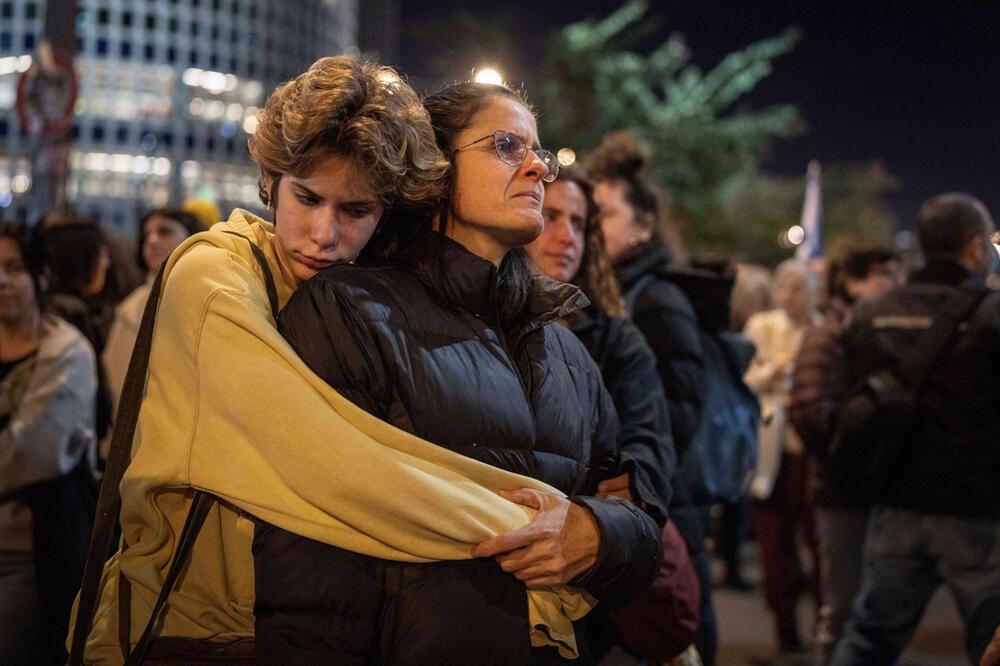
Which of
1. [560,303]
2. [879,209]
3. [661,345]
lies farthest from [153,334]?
[879,209]

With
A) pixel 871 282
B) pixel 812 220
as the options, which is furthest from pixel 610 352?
pixel 812 220

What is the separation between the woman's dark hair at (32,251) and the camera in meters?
4.28

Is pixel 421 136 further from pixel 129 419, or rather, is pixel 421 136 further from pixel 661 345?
pixel 661 345

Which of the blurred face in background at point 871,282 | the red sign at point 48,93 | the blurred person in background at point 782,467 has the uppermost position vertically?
the red sign at point 48,93

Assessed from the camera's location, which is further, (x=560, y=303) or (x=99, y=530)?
(x=560, y=303)

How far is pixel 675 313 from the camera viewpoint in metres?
4.34

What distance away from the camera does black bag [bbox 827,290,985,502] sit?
4.66 m

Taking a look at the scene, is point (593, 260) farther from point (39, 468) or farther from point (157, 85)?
point (157, 85)

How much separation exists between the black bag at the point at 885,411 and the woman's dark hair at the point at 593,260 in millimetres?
1502

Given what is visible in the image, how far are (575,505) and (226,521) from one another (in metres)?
0.75

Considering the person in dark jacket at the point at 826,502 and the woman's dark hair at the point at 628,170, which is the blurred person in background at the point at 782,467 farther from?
the woman's dark hair at the point at 628,170

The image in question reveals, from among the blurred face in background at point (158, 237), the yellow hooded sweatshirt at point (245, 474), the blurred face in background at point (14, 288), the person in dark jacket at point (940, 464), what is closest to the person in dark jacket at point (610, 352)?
the yellow hooded sweatshirt at point (245, 474)

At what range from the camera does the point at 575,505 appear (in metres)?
2.44

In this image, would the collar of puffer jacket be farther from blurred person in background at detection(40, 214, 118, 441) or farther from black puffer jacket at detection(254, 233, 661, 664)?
blurred person in background at detection(40, 214, 118, 441)
